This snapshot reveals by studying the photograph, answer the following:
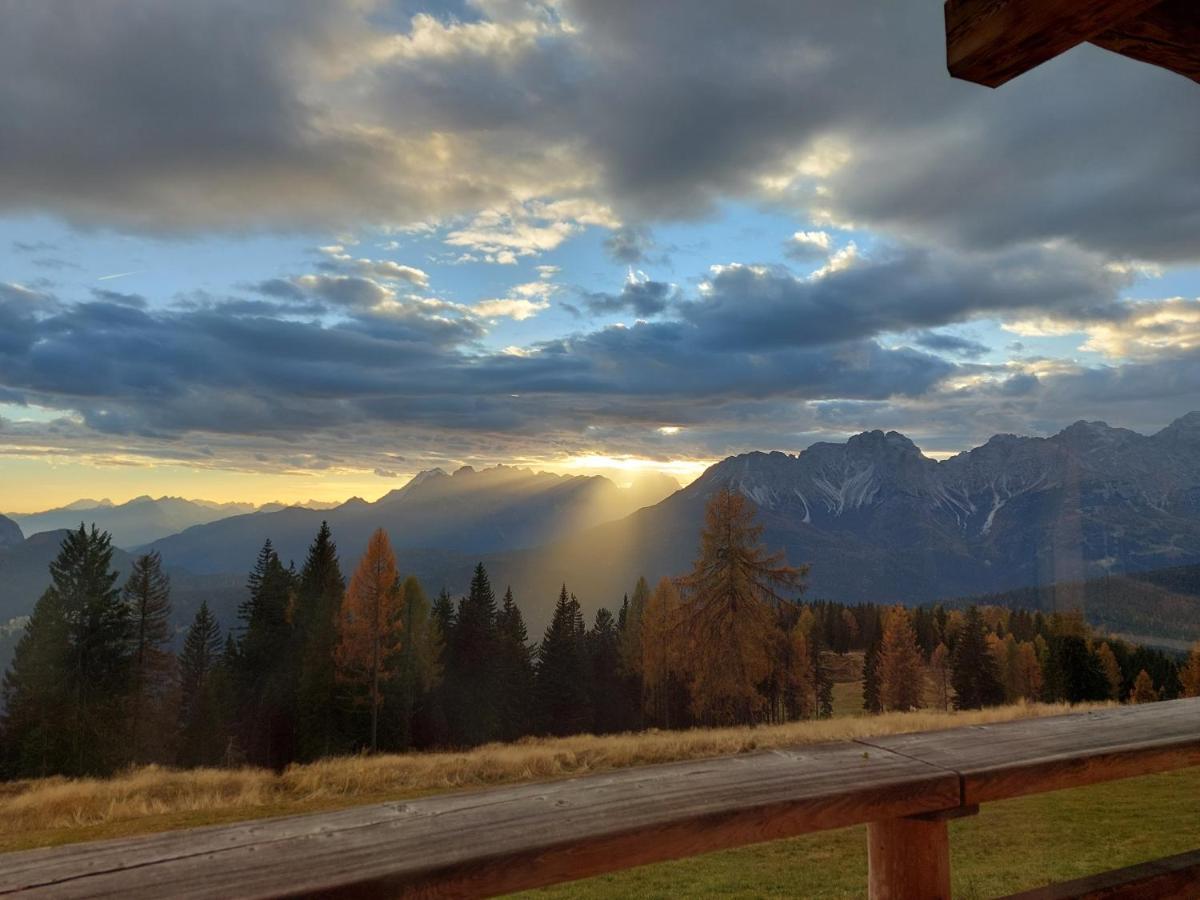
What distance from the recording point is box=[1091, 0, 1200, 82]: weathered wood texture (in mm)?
2877

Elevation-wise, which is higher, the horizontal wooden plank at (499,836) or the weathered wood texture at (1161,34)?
the weathered wood texture at (1161,34)

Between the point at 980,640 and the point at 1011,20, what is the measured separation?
83.8 m

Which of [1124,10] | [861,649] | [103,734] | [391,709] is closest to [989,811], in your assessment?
[1124,10]

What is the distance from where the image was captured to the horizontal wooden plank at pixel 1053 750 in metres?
2.35

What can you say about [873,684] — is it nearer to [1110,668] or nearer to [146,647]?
[1110,668]

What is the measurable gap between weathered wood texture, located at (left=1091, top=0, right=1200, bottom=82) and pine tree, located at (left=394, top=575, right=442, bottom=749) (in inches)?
1776

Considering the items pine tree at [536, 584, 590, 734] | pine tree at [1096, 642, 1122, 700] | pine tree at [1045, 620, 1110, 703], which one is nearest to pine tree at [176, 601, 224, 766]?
pine tree at [536, 584, 590, 734]

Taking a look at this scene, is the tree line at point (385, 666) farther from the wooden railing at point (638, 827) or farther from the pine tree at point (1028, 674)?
the wooden railing at point (638, 827)

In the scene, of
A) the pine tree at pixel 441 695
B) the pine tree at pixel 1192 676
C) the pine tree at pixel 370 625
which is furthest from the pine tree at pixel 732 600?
the pine tree at pixel 1192 676

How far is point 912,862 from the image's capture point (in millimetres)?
2365

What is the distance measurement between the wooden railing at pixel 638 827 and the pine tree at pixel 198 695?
175 feet

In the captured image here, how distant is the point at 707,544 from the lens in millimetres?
34344

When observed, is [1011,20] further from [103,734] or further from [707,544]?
[103,734]

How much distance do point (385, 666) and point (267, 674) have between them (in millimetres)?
10524
